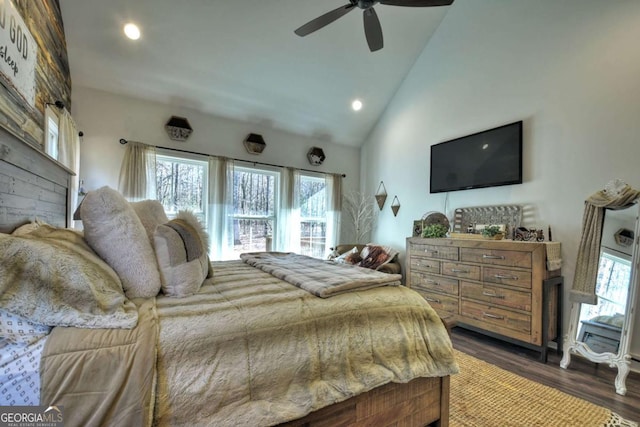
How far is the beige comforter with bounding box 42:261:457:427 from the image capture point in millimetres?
791

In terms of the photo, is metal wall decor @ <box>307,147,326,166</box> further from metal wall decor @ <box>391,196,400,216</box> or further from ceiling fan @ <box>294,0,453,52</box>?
ceiling fan @ <box>294,0,453,52</box>

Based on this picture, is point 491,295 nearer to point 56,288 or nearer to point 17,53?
point 56,288

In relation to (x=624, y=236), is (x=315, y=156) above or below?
above

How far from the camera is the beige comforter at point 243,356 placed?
791 millimetres

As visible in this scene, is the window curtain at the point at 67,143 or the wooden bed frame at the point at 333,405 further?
the window curtain at the point at 67,143

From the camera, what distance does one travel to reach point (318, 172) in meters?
4.85

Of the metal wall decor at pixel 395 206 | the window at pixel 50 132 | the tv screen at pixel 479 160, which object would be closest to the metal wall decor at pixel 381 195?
the metal wall decor at pixel 395 206

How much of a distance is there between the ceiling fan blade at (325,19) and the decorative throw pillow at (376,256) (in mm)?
2899

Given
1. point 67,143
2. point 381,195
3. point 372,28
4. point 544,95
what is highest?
point 372,28

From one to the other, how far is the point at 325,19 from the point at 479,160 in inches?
A: 90.2

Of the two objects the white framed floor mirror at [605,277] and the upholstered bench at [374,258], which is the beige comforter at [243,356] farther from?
the upholstered bench at [374,258]

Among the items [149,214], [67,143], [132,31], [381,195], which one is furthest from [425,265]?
[132,31]

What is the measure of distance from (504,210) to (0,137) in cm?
382

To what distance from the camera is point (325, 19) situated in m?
2.43
